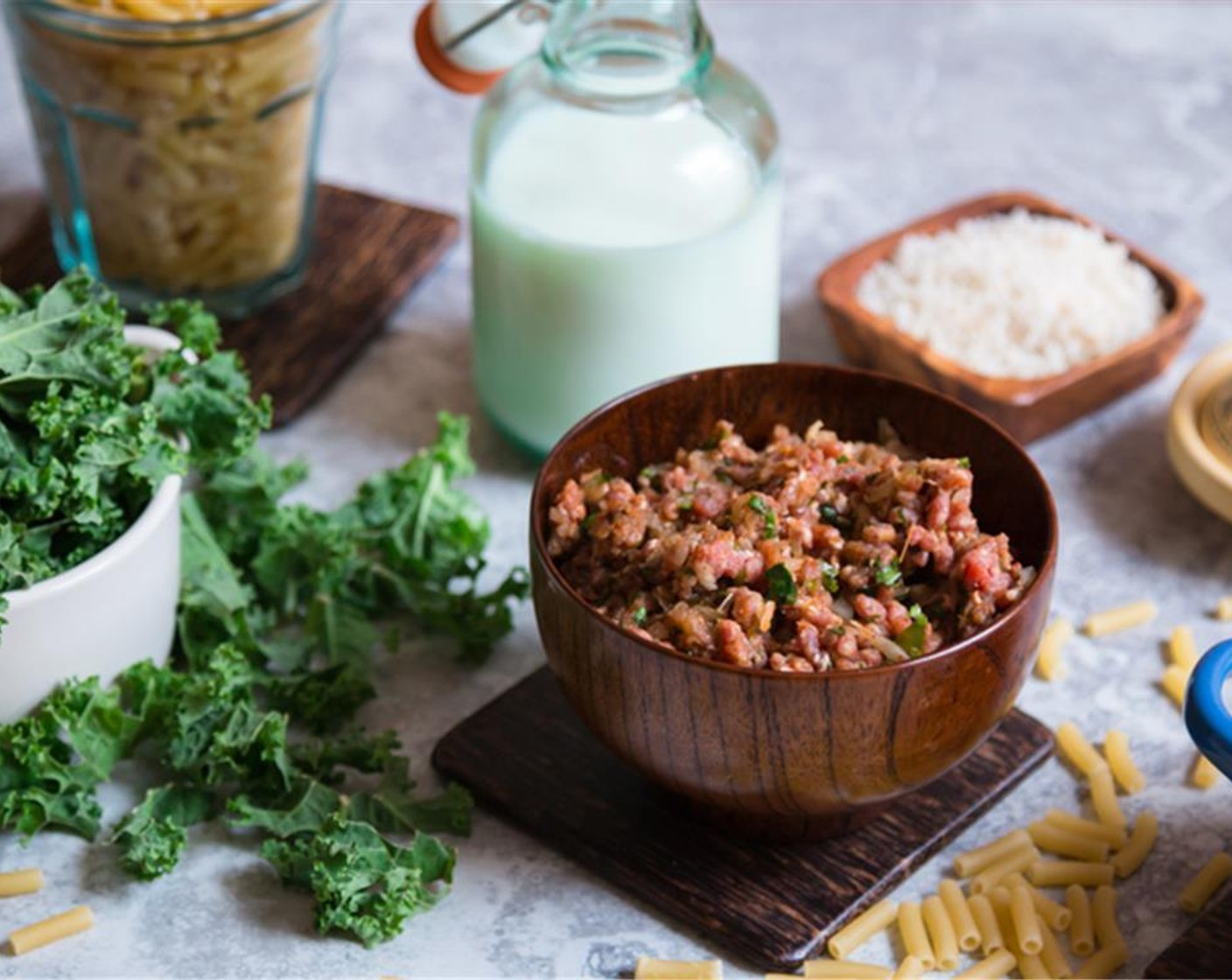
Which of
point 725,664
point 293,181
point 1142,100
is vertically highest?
point 725,664

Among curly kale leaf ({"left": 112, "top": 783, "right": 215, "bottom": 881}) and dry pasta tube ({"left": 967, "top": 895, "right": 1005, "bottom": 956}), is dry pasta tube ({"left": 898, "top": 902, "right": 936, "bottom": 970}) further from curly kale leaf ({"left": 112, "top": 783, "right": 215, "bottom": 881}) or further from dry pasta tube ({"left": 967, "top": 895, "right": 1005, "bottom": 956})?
curly kale leaf ({"left": 112, "top": 783, "right": 215, "bottom": 881})

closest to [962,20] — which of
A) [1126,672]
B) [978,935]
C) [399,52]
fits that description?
[399,52]

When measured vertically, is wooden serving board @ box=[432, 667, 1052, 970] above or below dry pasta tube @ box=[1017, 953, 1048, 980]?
above

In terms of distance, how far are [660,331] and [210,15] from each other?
65cm

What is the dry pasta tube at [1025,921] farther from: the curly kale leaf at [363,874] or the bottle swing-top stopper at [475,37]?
the bottle swing-top stopper at [475,37]

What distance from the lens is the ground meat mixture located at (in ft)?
5.25

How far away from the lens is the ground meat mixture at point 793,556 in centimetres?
160

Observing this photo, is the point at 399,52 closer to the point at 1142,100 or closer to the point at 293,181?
the point at 293,181

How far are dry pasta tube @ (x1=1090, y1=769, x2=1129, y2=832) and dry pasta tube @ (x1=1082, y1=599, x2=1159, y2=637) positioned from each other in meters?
0.23

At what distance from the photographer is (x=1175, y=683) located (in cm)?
199

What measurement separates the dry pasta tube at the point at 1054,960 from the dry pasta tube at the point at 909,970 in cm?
11

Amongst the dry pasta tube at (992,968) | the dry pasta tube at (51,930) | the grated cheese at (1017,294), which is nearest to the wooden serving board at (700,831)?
the dry pasta tube at (992,968)

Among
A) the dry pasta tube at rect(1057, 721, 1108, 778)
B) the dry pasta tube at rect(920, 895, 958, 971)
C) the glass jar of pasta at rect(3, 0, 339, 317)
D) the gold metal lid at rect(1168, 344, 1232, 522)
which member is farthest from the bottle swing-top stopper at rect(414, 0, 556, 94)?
the dry pasta tube at rect(920, 895, 958, 971)

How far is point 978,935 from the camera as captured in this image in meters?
1.69
